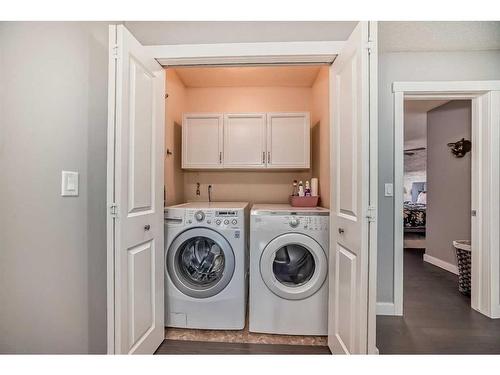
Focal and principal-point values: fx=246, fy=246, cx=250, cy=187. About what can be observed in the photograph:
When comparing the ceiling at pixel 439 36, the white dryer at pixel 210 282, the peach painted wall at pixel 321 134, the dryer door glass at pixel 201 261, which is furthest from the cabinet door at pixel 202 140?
the ceiling at pixel 439 36

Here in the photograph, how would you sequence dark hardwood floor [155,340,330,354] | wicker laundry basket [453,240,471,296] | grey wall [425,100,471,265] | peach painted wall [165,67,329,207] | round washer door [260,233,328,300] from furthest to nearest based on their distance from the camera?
grey wall [425,100,471,265] → peach painted wall [165,67,329,207] → wicker laundry basket [453,240,471,296] → round washer door [260,233,328,300] → dark hardwood floor [155,340,330,354]

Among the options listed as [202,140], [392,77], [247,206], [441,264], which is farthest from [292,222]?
[441,264]

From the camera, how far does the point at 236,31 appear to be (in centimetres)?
157

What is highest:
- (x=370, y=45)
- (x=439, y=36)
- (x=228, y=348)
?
(x=439, y=36)

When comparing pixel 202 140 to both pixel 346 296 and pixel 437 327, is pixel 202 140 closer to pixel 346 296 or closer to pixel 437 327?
pixel 346 296

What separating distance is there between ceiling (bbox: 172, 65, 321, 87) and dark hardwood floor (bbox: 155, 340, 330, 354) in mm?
2360

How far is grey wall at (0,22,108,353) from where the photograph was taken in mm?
1035

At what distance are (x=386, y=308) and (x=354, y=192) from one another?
4.67 ft

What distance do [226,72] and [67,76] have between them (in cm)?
162

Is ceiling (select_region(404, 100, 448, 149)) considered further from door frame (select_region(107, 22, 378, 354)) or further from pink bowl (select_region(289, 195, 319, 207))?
door frame (select_region(107, 22, 378, 354))

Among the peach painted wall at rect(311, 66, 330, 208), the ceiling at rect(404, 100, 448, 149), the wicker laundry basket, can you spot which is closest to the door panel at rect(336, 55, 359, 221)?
the peach painted wall at rect(311, 66, 330, 208)

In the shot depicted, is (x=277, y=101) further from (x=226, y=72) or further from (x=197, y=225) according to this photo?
(x=197, y=225)

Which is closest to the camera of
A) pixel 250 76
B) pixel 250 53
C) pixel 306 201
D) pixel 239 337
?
pixel 250 53

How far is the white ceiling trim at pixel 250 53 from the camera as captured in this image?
4.98ft
